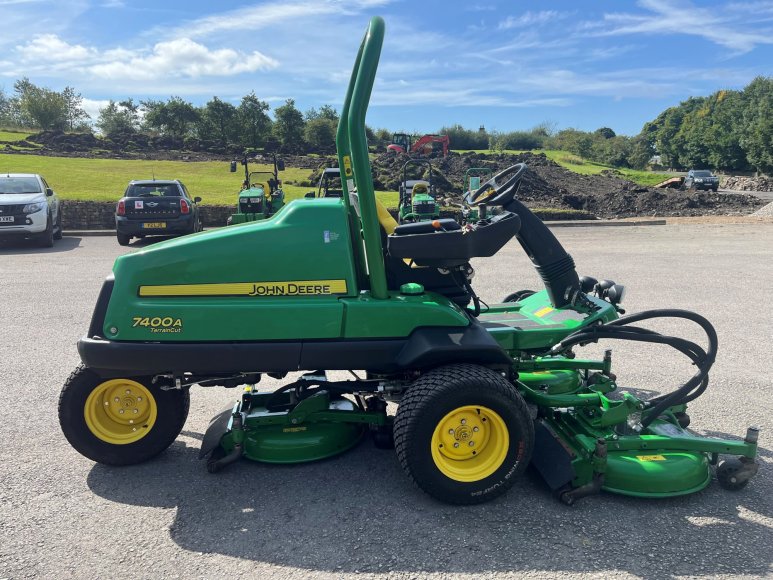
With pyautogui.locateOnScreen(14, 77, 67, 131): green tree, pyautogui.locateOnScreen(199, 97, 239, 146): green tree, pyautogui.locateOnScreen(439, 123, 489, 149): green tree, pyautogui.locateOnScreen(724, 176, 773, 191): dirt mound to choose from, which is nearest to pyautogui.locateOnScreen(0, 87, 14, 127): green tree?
pyautogui.locateOnScreen(14, 77, 67, 131): green tree

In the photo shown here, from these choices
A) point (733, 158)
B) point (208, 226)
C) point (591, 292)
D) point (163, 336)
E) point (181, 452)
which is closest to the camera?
point (163, 336)

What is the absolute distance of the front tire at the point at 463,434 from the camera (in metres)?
2.88

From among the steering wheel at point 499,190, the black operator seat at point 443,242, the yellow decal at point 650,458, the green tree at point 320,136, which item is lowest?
the yellow decal at point 650,458

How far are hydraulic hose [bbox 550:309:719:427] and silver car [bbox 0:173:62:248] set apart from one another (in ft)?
39.7

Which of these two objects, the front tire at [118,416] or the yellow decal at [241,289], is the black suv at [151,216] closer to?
the front tire at [118,416]

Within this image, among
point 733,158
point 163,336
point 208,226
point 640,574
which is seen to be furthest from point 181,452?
point 733,158

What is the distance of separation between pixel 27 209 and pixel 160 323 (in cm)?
1114

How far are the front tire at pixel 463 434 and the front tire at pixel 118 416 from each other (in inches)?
55.8

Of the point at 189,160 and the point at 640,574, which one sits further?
the point at 189,160

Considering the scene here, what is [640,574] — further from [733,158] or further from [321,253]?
[733,158]

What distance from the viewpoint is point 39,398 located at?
4.27 metres

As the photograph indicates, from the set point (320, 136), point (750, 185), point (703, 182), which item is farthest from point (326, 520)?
point (320, 136)

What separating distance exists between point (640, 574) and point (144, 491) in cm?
252

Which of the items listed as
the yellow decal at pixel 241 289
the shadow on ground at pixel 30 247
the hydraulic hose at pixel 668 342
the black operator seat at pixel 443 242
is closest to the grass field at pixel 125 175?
the shadow on ground at pixel 30 247
